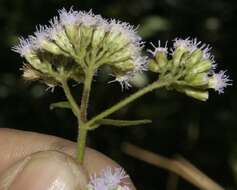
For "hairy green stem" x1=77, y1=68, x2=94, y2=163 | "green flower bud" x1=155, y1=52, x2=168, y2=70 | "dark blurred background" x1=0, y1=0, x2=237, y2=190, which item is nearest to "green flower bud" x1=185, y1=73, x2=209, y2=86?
"green flower bud" x1=155, y1=52, x2=168, y2=70

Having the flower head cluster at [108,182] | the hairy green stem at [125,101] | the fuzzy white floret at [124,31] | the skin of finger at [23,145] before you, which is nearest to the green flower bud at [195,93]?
the hairy green stem at [125,101]

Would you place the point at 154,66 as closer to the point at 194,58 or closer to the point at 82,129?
the point at 194,58

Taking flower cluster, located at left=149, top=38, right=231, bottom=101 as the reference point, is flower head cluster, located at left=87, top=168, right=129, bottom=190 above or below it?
below

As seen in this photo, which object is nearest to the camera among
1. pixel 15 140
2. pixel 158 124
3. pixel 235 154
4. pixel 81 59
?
pixel 81 59

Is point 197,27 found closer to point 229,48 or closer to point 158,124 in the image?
point 229,48

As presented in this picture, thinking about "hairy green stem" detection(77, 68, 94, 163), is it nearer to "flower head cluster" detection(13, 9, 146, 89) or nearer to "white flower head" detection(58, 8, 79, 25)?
"flower head cluster" detection(13, 9, 146, 89)

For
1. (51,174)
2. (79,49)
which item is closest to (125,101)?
(79,49)

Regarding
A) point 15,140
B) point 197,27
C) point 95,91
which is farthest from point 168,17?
point 15,140

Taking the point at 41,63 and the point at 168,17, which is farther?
the point at 168,17
